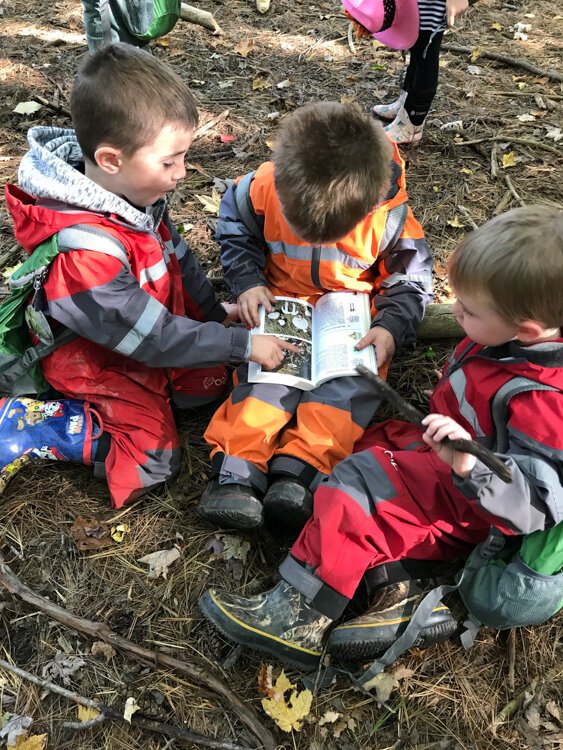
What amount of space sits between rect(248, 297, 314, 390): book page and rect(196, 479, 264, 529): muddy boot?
555 mm

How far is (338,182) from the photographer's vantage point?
2514 mm

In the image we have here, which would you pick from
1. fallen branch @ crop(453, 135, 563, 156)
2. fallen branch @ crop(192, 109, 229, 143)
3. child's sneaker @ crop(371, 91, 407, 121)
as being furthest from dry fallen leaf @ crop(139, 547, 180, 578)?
child's sneaker @ crop(371, 91, 407, 121)

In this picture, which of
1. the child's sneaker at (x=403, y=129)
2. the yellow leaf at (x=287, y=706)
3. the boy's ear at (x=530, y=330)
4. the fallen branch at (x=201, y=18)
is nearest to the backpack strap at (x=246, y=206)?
the boy's ear at (x=530, y=330)

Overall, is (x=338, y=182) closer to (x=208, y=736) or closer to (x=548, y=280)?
(x=548, y=280)

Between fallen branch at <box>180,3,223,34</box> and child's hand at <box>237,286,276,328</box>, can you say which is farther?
fallen branch at <box>180,3,223,34</box>

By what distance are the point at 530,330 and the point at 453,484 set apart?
2.28 ft

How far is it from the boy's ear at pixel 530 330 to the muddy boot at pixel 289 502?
3.74ft

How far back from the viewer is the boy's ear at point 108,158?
8.55 ft

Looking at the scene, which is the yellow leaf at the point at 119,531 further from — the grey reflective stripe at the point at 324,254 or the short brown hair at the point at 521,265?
the short brown hair at the point at 521,265

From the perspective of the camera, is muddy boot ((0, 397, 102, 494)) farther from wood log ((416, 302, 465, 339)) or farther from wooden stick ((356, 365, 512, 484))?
wood log ((416, 302, 465, 339))

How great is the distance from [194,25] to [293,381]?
5881 millimetres

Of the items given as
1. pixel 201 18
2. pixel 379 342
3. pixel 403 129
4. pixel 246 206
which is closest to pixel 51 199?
pixel 246 206

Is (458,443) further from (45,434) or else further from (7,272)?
(7,272)

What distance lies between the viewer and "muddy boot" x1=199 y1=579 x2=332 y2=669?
2.32 meters
